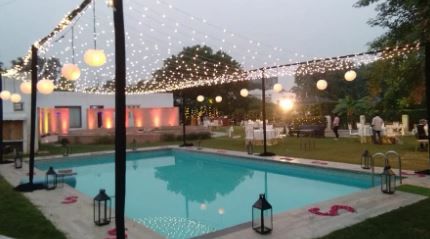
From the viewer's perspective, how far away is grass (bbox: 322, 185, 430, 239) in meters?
4.35

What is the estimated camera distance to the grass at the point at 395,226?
14.3 feet

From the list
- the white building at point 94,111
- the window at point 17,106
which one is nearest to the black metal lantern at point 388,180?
A: the window at point 17,106

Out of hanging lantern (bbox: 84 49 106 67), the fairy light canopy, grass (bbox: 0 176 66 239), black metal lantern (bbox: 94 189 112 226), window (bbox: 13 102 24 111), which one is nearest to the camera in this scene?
grass (bbox: 0 176 66 239)

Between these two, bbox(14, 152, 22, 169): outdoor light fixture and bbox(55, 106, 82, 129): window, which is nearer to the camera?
bbox(14, 152, 22, 169): outdoor light fixture

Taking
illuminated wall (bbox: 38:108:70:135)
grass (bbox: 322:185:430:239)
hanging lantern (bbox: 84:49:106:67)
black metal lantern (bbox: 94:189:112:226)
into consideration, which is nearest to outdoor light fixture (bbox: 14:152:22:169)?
hanging lantern (bbox: 84:49:106:67)

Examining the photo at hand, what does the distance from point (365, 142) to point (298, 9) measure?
6.88 metres

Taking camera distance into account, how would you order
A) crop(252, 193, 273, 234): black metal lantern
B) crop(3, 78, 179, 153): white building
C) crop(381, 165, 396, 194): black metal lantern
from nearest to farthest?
crop(252, 193, 273, 234): black metal lantern, crop(381, 165, 396, 194): black metal lantern, crop(3, 78, 179, 153): white building

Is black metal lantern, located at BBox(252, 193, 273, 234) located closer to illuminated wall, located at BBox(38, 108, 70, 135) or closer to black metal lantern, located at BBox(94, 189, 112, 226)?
black metal lantern, located at BBox(94, 189, 112, 226)

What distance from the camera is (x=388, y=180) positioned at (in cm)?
643

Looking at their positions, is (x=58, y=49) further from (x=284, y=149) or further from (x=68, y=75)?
(x=284, y=149)

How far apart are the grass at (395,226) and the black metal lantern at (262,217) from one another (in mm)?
756

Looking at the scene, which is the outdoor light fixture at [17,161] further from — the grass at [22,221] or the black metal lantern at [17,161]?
the grass at [22,221]

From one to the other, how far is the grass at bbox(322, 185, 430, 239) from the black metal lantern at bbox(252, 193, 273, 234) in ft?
2.48

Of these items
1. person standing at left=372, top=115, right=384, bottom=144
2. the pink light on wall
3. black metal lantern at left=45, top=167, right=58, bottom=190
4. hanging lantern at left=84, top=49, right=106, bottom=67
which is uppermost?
hanging lantern at left=84, top=49, right=106, bottom=67
